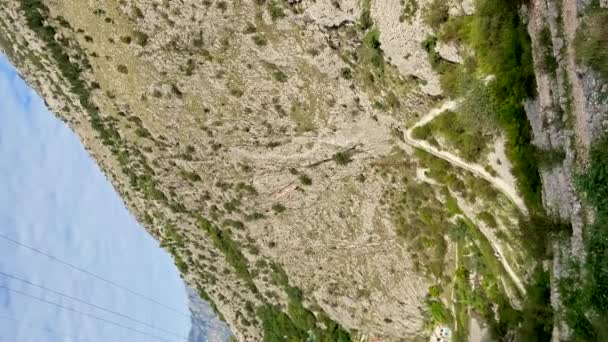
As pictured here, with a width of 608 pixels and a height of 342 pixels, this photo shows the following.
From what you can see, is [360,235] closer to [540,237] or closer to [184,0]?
[540,237]

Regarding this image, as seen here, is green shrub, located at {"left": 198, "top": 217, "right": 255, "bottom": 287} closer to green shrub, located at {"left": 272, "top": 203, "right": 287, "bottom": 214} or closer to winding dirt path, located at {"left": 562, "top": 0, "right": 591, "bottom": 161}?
green shrub, located at {"left": 272, "top": 203, "right": 287, "bottom": 214}

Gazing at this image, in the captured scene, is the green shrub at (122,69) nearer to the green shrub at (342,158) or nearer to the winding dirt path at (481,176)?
the green shrub at (342,158)

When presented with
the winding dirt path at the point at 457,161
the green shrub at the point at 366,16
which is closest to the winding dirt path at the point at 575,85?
the winding dirt path at the point at 457,161

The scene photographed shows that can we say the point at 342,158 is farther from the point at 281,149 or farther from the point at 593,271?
the point at 593,271

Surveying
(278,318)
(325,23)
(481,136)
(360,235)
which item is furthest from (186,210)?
(481,136)

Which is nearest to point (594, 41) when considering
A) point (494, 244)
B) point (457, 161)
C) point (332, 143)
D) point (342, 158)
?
point (457, 161)

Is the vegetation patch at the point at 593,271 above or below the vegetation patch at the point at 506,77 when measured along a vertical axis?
Answer: below
